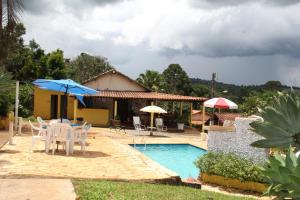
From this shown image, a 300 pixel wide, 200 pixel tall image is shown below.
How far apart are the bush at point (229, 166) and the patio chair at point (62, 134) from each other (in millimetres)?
3880

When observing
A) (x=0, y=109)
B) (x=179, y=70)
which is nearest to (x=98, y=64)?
(x=179, y=70)

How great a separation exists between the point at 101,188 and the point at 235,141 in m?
6.12

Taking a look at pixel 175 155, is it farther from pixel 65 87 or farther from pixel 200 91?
pixel 200 91

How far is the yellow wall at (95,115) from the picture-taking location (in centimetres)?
3353

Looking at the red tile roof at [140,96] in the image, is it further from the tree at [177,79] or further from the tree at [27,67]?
the tree at [177,79]

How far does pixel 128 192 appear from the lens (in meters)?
7.92

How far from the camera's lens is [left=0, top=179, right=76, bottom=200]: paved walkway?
287 inches

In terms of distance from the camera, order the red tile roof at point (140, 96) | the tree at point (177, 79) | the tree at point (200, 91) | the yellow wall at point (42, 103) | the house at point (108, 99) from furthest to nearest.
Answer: the tree at point (200, 91), the tree at point (177, 79), the yellow wall at point (42, 103), the house at point (108, 99), the red tile roof at point (140, 96)

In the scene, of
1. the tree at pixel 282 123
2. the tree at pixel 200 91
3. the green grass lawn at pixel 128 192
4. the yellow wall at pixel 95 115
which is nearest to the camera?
the tree at pixel 282 123

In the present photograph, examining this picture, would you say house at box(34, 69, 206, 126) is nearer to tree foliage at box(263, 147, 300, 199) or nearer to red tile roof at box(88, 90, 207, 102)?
red tile roof at box(88, 90, 207, 102)

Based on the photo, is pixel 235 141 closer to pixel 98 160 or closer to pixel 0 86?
pixel 98 160

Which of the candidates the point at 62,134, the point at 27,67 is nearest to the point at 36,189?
the point at 62,134

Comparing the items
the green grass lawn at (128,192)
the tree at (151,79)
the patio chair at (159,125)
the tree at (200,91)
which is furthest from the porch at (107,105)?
the tree at (200,91)

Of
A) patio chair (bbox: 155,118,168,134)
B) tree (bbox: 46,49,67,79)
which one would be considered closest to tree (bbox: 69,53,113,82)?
tree (bbox: 46,49,67,79)
